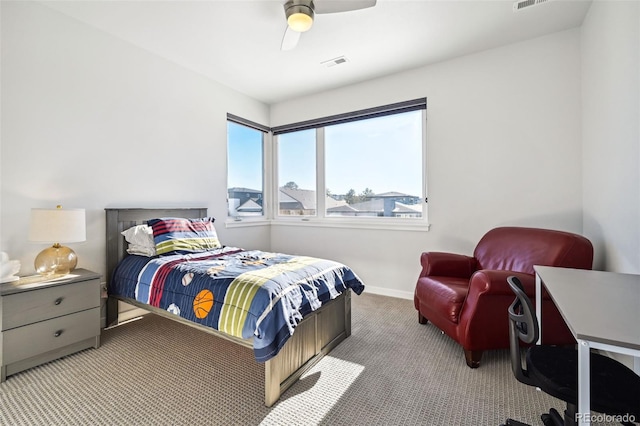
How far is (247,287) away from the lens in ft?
5.85

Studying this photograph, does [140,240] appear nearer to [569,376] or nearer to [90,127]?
[90,127]

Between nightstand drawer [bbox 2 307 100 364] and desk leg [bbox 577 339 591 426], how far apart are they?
2921 mm

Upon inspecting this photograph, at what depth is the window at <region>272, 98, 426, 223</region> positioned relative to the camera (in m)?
3.50

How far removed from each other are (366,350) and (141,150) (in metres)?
2.94

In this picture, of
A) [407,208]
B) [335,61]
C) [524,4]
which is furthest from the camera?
[407,208]

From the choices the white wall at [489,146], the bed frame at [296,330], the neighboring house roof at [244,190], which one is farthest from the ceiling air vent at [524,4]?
the neighboring house roof at [244,190]

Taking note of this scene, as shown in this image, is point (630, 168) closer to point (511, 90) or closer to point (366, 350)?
point (511, 90)

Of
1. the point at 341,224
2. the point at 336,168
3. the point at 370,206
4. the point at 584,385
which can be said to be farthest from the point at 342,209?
the point at 584,385

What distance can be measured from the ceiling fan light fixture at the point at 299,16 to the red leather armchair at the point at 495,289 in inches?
85.8

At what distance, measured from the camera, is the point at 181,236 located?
279 cm

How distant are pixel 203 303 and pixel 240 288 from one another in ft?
1.12

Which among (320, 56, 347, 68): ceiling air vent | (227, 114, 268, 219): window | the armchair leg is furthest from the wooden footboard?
(320, 56, 347, 68): ceiling air vent

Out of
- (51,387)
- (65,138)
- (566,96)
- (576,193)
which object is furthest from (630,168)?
(65,138)

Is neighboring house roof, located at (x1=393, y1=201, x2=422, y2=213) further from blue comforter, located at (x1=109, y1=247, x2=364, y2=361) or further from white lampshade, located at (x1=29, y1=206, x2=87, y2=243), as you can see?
white lampshade, located at (x1=29, y1=206, x2=87, y2=243)
